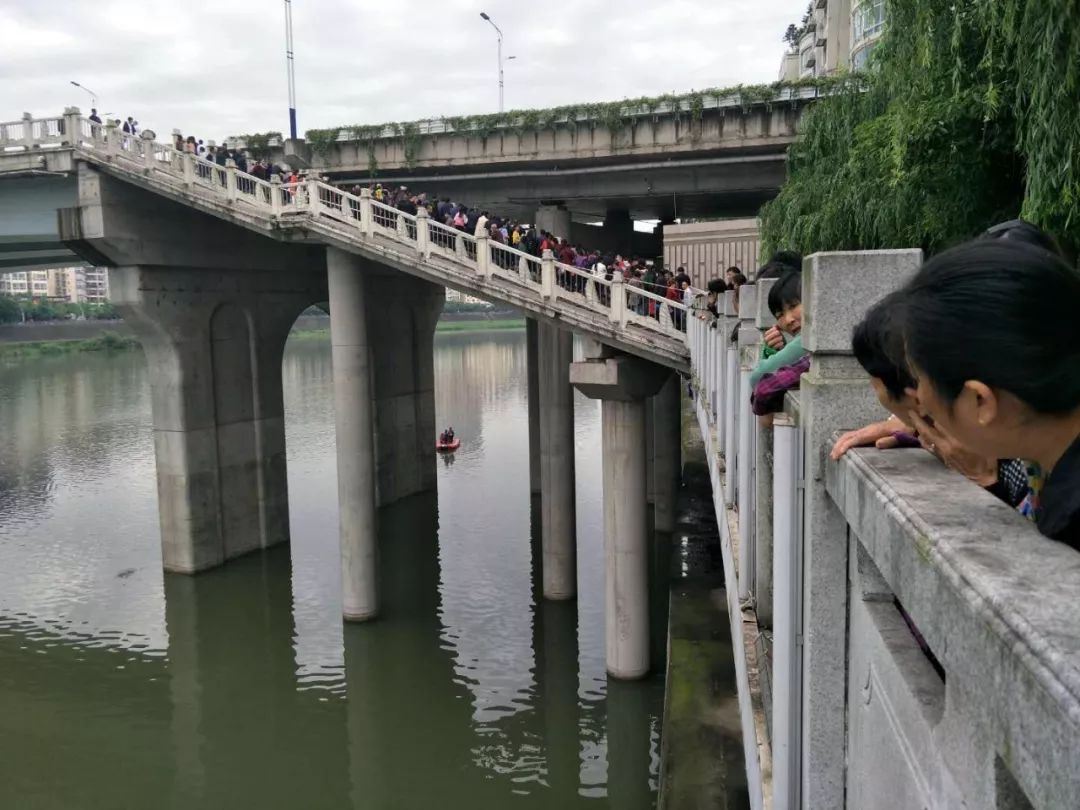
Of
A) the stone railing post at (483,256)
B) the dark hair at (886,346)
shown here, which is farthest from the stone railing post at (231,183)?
the dark hair at (886,346)

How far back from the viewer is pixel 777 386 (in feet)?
11.2

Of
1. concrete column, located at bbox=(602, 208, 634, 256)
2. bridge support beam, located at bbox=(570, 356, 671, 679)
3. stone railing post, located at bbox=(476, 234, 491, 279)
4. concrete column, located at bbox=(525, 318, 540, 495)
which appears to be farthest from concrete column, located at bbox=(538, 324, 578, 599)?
concrete column, located at bbox=(525, 318, 540, 495)

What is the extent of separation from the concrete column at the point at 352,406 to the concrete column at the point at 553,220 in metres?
4.60

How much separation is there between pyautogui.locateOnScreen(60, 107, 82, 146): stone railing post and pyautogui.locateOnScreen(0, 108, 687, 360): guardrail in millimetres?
20

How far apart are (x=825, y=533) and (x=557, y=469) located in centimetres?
1517

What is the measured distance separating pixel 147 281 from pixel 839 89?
14290 millimetres

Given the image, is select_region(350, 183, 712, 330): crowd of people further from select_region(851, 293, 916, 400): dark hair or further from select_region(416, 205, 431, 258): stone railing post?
select_region(851, 293, 916, 400): dark hair

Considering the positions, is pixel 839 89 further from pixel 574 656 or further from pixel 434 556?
pixel 434 556

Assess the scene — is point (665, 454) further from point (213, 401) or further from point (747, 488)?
point (747, 488)

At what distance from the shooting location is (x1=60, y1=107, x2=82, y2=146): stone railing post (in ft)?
59.5

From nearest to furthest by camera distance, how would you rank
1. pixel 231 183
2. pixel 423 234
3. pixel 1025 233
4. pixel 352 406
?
pixel 1025 233 → pixel 423 234 → pixel 352 406 → pixel 231 183

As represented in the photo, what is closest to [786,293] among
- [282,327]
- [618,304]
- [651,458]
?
[618,304]

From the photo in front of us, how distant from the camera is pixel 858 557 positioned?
2307mm

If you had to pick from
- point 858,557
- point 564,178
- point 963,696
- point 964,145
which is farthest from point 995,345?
point 564,178
